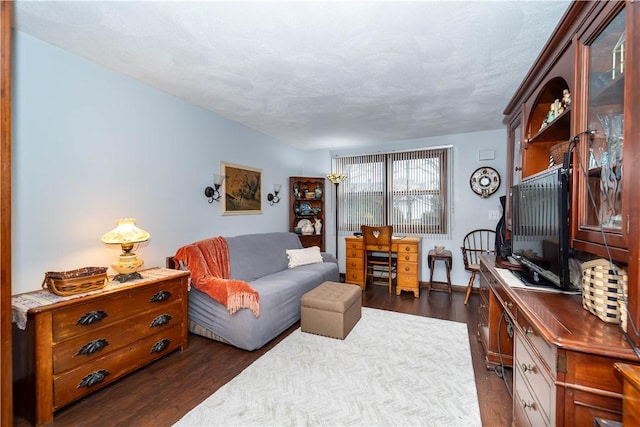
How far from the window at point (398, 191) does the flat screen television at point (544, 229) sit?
2.33 metres

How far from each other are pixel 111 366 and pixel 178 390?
0.50 m

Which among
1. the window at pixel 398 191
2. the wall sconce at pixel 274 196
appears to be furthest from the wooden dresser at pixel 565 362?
the wall sconce at pixel 274 196

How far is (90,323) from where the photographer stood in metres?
1.81

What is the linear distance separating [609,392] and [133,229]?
2.82m

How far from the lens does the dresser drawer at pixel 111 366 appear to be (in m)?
1.69

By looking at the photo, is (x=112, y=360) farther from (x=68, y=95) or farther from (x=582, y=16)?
(x=582, y=16)

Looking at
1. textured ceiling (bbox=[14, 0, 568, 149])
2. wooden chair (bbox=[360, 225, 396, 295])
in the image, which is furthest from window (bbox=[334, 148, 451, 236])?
textured ceiling (bbox=[14, 0, 568, 149])

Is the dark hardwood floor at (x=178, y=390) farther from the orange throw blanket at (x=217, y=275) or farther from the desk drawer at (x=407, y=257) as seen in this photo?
the desk drawer at (x=407, y=257)

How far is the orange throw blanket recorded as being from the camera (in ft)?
7.97

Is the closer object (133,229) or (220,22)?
(220,22)

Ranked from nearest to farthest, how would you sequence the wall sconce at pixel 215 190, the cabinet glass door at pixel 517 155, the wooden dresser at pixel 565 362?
the wooden dresser at pixel 565 362
the cabinet glass door at pixel 517 155
the wall sconce at pixel 215 190

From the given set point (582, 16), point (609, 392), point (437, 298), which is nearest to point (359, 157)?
point (437, 298)

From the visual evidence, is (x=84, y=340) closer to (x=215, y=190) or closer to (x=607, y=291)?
(x=215, y=190)

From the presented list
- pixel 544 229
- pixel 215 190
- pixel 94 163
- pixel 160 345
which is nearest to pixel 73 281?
pixel 160 345
